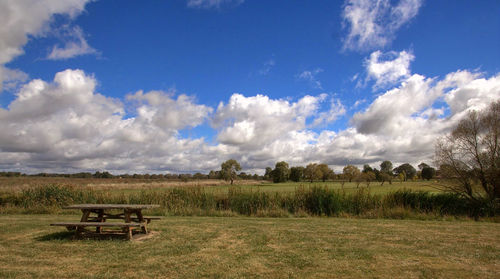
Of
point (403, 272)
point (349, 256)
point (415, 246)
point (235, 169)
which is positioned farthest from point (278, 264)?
point (235, 169)

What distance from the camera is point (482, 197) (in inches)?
614

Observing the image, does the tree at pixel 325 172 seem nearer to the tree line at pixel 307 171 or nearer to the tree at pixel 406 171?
the tree line at pixel 307 171

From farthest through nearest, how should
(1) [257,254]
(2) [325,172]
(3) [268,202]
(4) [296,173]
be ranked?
(4) [296,173] < (2) [325,172] < (3) [268,202] < (1) [257,254]

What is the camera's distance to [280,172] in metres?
99.6

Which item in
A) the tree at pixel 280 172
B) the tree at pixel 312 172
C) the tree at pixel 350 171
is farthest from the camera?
the tree at pixel 280 172

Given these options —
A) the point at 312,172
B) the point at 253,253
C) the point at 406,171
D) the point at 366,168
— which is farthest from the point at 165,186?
the point at 406,171

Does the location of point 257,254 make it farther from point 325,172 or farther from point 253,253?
point 325,172

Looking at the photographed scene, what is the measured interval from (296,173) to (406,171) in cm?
3808

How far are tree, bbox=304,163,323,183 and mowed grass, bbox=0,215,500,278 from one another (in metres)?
91.1

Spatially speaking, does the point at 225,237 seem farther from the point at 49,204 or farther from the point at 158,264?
the point at 49,204

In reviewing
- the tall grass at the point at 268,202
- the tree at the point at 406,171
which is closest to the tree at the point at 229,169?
the tree at the point at 406,171

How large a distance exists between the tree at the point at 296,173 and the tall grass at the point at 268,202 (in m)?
86.9

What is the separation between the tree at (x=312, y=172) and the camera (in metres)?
97.8

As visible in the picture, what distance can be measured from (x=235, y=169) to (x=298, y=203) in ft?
289
